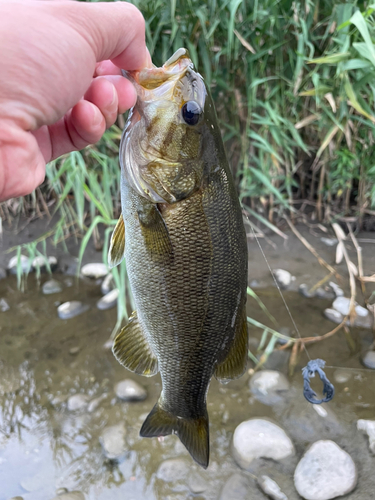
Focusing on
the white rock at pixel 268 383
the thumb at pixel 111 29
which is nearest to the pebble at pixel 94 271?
the white rock at pixel 268 383

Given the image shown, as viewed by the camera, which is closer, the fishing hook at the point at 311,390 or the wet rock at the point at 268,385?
the fishing hook at the point at 311,390

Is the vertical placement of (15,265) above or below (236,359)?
below

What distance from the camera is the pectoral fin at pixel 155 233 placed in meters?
1.06

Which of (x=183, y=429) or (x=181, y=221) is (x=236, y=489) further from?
(x=181, y=221)

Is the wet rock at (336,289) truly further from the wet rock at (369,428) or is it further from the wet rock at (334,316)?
the wet rock at (369,428)

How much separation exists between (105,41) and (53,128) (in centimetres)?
50

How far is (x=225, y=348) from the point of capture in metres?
1.20

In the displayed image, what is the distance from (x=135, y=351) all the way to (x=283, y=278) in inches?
80.3

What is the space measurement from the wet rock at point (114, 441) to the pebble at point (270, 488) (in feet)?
2.52

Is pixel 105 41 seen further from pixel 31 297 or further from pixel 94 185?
pixel 31 297

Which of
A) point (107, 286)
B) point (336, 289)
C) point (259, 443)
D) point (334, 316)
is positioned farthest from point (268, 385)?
point (107, 286)

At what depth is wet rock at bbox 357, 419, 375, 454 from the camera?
188cm

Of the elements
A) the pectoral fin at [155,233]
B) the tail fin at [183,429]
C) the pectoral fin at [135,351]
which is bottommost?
the tail fin at [183,429]

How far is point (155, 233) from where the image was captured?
106 centimetres
